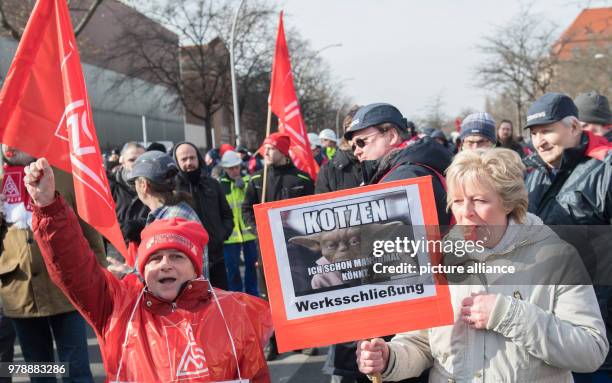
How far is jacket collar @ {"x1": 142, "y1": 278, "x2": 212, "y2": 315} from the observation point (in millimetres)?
2590

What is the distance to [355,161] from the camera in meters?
5.84

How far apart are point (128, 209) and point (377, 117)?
8.94 ft

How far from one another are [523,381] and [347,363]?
62.7 inches

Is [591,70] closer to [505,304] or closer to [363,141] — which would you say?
[363,141]

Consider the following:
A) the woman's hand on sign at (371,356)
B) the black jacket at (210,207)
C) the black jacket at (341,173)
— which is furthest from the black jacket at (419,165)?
the black jacket at (210,207)

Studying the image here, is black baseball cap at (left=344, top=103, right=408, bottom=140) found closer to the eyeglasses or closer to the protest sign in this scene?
the eyeglasses

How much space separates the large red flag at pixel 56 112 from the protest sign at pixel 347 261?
161 cm

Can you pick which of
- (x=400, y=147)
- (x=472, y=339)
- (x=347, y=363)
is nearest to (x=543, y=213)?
(x=400, y=147)

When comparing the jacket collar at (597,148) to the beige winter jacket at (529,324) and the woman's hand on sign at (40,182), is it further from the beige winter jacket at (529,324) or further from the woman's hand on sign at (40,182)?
the woman's hand on sign at (40,182)

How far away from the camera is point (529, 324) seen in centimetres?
201

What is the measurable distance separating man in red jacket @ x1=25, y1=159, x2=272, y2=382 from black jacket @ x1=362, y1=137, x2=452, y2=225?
98cm

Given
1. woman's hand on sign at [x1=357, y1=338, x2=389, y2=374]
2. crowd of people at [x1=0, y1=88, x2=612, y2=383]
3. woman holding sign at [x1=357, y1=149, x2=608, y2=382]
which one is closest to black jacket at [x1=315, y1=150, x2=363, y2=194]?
crowd of people at [x1=0, y1=88, x2=612, y2=383]

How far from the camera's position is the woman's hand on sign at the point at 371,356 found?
2194 mm

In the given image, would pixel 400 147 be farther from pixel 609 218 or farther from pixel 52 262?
pixel 52 262
